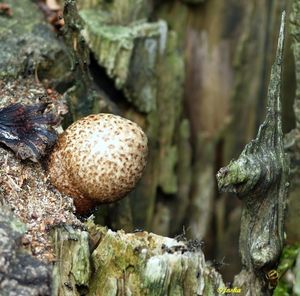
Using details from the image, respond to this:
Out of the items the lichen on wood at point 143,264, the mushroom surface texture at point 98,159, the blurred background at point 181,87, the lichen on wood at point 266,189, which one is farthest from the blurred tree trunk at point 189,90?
the lichen on wood at point 143,264

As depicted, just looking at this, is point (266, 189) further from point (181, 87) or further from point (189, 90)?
point (189, 90)

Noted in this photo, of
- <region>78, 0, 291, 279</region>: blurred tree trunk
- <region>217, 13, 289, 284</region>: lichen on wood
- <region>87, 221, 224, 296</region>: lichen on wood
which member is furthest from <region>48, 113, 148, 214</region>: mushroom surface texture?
<region>78, 0, 291, 279</region>: blurred tree trunk

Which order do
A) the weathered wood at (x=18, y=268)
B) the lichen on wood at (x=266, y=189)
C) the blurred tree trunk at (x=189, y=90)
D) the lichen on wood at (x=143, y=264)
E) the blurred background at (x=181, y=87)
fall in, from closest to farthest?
the weathered wood at (x=18, y=268) < the lichen on wood at (x=143, y=264) < the lichen on wood at (x=266, y=189) < the blurred background at (x=181, y=87) < the blurred tree trunk at (x=189, y=90)

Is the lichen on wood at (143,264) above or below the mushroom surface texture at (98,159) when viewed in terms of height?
below

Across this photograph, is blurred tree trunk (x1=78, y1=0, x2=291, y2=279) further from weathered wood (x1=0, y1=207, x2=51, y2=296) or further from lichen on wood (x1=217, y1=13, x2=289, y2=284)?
weathered wood (x1=0, y1=207, x2=51, y2=296)

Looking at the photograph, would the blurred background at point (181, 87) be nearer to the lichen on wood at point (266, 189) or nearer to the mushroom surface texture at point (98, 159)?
the mushroom surface texture at point (98, 159)

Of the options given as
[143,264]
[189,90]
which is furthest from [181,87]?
[143,264]

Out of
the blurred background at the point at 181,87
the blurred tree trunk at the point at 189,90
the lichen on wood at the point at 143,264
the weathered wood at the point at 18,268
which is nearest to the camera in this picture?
the weathered wood at the point at 18,268
